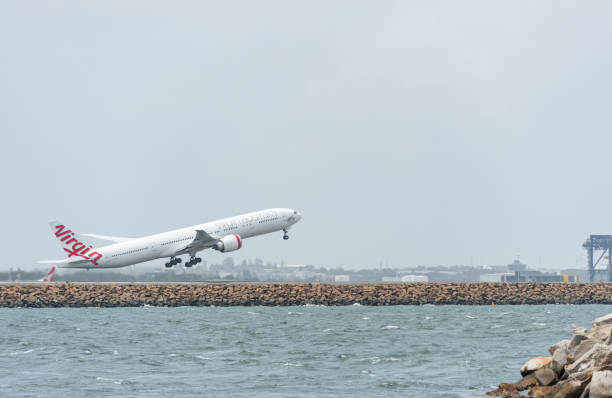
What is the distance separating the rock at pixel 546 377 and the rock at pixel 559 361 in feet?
0.75

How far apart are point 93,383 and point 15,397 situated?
458cm

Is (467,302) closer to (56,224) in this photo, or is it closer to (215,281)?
(215,281)

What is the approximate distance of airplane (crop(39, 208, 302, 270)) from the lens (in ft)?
347

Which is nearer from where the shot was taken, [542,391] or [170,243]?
[542,391]

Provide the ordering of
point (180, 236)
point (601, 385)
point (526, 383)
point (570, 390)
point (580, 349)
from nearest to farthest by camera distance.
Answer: point (601, 385) → point (570, 390) → point (526, 383) → point (580, 349) → point (180, 236)

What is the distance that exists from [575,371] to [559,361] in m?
1.29

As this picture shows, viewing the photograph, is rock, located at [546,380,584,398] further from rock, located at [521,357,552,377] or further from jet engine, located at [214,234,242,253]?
jet engine, located at [214,234,242,253]

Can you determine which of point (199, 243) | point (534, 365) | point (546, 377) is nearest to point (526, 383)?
point (546, 377)

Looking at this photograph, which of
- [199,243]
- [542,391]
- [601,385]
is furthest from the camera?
[199,243]

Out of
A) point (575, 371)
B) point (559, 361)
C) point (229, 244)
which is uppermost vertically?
point (229, 244)

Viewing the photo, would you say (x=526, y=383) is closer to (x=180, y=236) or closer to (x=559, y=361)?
(x=559, y=361)

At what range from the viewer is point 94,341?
2367 inches

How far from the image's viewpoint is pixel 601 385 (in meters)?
29.9

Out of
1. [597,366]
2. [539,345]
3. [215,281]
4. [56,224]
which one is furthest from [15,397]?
[215,281]
